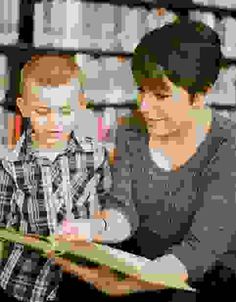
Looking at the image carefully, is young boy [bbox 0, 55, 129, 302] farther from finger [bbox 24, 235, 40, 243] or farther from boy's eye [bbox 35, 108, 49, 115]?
finger [bbox 24, 235, 40, 243]

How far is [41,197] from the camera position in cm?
131

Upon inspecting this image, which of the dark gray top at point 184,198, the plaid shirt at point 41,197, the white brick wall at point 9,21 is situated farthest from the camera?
the white brick wall at point 9,21

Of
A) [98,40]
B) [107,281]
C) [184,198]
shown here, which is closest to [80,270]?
[107,281]

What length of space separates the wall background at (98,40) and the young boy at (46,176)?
575mm

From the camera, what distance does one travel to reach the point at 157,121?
120 centimetres

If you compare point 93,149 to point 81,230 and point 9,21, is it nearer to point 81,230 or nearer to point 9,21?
point 81,230

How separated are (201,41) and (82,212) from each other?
1.37 feet

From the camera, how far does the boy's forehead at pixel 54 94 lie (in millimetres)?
1271

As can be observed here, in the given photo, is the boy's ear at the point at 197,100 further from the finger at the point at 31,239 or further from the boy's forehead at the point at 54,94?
the finger at the point at 31,239

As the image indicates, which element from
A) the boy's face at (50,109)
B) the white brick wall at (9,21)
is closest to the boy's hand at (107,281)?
the boy's face at (50,109)

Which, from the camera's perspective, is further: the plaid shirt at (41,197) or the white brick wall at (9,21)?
the white brick wall at (9,21)

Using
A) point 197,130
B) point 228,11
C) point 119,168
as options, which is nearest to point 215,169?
point 197,130

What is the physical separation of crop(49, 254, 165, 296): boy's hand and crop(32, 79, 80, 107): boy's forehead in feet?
1.05

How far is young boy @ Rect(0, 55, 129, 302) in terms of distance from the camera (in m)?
1.27
